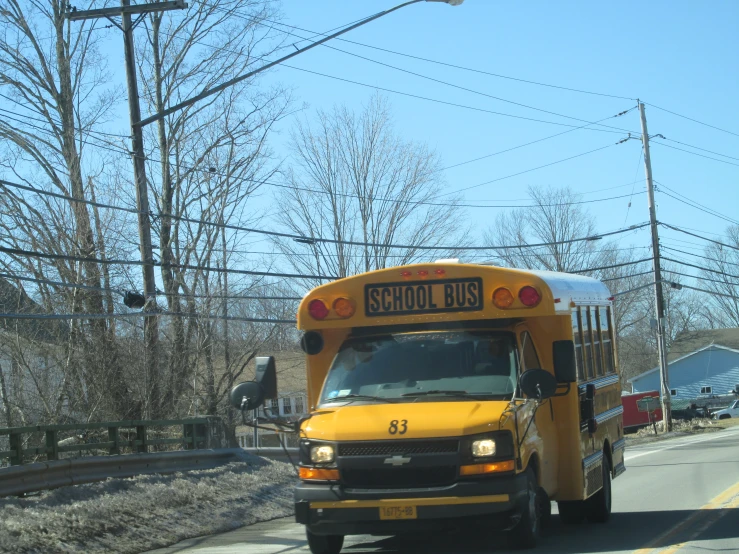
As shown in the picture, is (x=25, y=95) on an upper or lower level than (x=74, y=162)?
upper

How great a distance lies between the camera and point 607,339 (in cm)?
1171

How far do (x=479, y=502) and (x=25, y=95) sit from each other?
22.0 meters

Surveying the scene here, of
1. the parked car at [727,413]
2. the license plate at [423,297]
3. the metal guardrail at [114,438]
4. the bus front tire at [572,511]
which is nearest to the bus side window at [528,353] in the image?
the license plate at [423,297]

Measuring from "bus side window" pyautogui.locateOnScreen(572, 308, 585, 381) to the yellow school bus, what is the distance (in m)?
0.03

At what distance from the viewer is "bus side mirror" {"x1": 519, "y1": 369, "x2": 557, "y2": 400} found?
24.9 feet

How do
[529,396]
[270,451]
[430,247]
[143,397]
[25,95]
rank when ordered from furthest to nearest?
[430,247]
[25,95]
[143,397]
[270,451]
[529,396]

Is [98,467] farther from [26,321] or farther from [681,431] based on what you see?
[681,431]

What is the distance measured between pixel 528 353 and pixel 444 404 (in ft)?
4.13

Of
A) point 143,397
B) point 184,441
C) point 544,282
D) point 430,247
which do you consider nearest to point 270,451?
point 184,441

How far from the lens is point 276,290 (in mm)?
31266

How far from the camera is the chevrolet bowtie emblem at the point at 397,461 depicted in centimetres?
728

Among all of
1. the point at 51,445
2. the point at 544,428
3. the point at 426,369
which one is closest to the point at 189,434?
the point at 51,445

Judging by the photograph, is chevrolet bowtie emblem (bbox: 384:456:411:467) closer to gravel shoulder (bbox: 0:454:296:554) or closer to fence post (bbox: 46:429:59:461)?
gravel shoulder (bbox: 0:454:296:554)

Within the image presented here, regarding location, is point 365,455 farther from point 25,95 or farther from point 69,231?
point 25,95
